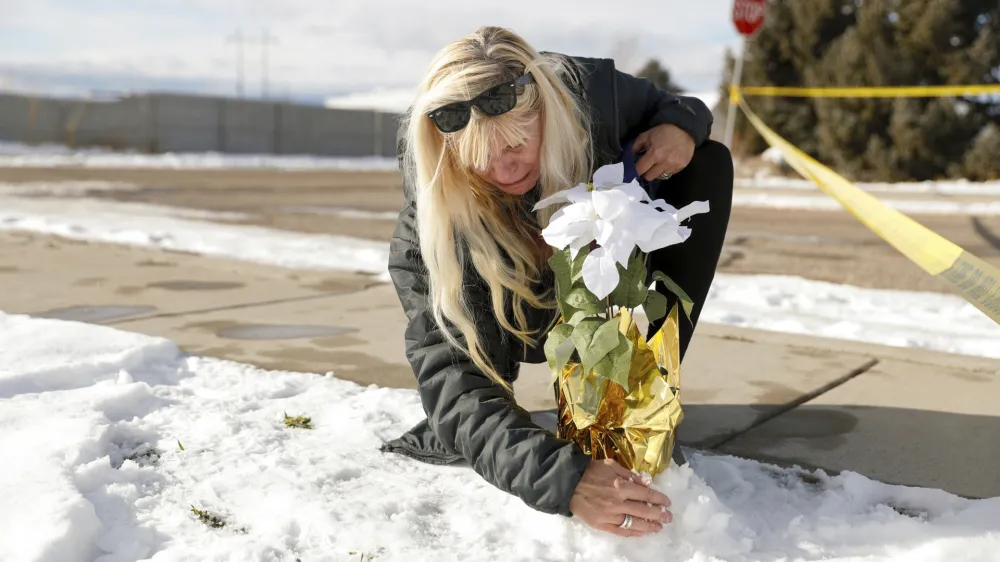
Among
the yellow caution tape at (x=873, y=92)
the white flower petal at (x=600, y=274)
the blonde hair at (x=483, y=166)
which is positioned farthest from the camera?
the yellow caution tape at (x=873, y=92)

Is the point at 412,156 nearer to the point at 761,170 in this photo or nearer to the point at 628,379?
the point at 628,379

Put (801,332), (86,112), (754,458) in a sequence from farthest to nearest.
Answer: (86,112) → (801,332) → (754,458)

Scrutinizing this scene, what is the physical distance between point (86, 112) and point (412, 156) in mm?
26172

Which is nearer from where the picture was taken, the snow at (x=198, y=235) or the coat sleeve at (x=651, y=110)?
the coat sleeve at (x=651, y=110)

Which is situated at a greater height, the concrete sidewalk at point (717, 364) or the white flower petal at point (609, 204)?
the white flower petal at point (609, 204)

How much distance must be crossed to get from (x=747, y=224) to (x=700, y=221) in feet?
20.0

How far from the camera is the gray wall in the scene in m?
24.3

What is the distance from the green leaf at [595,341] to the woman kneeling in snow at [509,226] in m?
0.19

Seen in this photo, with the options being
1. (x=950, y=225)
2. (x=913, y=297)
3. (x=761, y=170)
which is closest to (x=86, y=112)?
(x=761, y=170)

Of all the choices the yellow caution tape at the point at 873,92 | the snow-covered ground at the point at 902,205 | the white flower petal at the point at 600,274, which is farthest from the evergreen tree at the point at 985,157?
the white flower petal at the point at 600,274

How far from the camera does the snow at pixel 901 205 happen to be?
30.7ft

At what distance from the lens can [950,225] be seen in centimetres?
779

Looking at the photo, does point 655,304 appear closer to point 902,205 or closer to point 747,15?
point 902,205

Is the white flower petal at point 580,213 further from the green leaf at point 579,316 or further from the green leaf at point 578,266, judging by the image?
the green leaf at point 579,316
